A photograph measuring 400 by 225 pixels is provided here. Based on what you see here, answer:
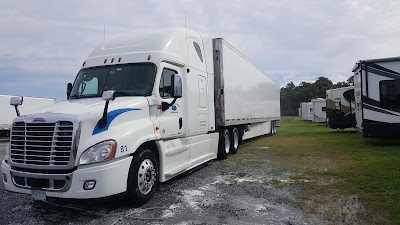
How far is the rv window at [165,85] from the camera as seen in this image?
6648 millimetres

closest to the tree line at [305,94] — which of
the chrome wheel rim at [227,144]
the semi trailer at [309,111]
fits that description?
the semi trailer at [309,111]

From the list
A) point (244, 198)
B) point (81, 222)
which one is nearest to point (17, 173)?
point (81, 222)

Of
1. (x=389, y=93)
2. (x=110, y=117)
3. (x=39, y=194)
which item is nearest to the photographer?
(x=39, y=194)

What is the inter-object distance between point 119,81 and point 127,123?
1310mm

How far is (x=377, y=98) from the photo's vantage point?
1261 centimetres

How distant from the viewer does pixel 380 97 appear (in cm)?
1262

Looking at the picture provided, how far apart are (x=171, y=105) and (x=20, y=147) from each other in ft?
9.32

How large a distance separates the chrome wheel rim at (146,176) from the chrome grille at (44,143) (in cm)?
128

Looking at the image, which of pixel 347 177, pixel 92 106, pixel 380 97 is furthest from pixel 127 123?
pixel 380 97

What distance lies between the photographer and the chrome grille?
4977 millimetres

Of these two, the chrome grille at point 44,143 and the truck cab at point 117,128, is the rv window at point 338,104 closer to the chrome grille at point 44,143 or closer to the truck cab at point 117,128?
the truck cab at point 117,128

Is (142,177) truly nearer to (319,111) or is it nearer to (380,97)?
(380,97)

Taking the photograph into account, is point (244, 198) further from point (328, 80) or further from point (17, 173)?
point (328, 80)

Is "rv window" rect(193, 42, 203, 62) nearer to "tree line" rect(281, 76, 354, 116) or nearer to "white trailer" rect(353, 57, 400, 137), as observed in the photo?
"white trailer" rect(353, 57, 400, 137)
